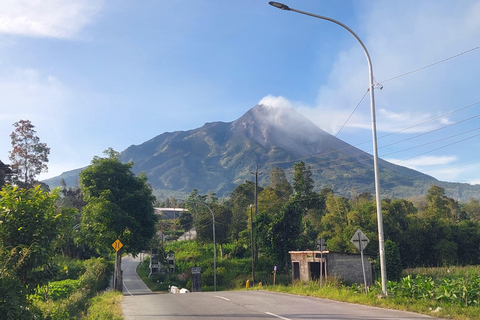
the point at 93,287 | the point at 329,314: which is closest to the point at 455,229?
the point at 93,287

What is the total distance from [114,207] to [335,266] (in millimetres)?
18207

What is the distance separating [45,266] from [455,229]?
60801mm

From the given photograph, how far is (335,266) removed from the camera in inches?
1346

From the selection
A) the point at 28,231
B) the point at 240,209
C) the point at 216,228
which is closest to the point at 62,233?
the point at 28,231

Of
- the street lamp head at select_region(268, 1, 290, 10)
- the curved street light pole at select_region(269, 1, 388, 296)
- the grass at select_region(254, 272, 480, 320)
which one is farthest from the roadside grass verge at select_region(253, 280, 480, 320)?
the street lamp head at select_region(268, 1, 290, 10)

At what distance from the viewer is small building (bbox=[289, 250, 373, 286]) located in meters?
34.2

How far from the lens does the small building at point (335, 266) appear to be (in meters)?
34.2

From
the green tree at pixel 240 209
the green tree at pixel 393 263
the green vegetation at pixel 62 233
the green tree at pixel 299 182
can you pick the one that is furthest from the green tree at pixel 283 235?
the green tree at pixel 240 209

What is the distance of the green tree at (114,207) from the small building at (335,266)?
13.3 meters

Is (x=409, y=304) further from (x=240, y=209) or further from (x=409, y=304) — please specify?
(x=240, y=209)

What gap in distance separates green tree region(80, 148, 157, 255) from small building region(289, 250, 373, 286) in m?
13.3

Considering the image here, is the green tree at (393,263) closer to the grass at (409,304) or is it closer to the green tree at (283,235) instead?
the green tree at (283,235)

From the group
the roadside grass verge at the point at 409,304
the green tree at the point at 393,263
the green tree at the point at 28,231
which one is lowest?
the green tree at the point at 393,263

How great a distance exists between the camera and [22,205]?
1083 cm
